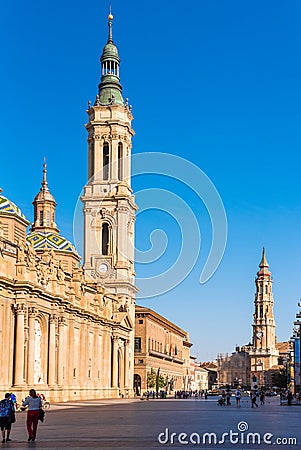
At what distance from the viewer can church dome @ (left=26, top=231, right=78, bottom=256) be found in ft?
267

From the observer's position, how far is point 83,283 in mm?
80188

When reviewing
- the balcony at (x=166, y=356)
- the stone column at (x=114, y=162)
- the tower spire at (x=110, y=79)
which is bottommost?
the balcony at (x=166, y=356)

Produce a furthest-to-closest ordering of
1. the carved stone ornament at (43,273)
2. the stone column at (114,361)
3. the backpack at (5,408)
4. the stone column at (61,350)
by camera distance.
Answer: the stone column at (114,361), the stone column at (61,350), the carved stone ornament at (43,273), the backpack at (5,408)

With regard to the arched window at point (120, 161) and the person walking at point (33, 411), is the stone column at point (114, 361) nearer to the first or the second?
the arched window at point (120, 161)

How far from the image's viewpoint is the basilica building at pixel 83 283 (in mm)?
56906

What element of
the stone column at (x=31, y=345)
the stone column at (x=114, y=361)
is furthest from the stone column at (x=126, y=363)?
the stone column at (x=31, y=345)

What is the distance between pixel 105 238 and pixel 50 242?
22710mm

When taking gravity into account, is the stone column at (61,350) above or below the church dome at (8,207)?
below

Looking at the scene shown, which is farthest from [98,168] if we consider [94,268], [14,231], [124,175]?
[14,231]

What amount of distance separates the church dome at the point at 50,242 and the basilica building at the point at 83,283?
0.11 metres

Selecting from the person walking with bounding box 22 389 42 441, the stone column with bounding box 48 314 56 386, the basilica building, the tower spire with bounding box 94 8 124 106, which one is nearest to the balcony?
the basilica building

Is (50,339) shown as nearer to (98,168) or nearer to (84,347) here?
(84,347)

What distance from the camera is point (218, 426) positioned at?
3092 cm

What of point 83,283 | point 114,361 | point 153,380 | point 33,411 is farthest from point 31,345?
point 153,380
